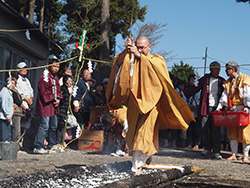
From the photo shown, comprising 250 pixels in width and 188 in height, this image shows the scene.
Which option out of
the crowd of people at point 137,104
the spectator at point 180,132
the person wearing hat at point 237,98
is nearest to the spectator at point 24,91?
the crowd of people at point 137,104

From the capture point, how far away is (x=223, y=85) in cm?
820

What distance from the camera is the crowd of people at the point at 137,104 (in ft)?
16.6

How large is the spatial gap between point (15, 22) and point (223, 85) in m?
7.37

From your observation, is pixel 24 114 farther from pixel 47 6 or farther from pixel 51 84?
pixel 47 6

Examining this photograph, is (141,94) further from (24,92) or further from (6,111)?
(24,92)

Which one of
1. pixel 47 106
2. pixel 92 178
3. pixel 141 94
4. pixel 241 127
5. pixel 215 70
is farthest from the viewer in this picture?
pixel 215 70

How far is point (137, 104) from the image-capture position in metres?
4.99

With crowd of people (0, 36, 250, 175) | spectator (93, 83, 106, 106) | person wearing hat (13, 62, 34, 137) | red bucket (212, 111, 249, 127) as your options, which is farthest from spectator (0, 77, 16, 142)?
red bucket (212, 111, 249, 127)

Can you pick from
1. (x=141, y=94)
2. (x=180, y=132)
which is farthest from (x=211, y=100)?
(x=141, y=94)

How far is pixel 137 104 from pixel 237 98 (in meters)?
3.70

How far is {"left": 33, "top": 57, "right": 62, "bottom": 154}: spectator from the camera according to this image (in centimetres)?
792

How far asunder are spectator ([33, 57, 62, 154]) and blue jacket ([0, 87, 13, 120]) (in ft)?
2.69

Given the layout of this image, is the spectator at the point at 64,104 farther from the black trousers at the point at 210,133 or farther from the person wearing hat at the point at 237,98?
the person wearing hat at the point at 237,98

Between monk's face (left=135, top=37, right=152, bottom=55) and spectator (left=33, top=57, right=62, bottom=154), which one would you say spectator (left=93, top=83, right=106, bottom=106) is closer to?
spectator (left=33, top=57, right=62, bottom=154)
